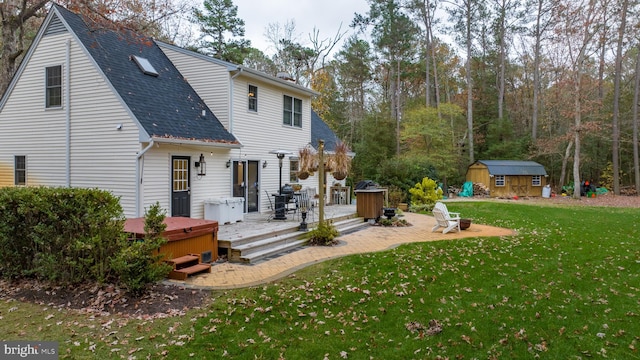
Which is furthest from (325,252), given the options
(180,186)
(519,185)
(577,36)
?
(519,185)

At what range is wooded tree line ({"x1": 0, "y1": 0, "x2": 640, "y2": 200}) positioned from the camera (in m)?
23.0

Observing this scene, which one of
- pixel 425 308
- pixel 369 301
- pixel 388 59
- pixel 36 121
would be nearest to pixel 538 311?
pixel 425 308

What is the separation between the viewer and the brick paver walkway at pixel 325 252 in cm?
614

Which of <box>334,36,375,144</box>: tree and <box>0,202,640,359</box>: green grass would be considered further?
<box>334,36,375,144</box>: tree

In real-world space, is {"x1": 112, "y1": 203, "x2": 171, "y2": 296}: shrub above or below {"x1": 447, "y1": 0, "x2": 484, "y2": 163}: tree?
below

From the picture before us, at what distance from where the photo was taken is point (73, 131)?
33.5ft

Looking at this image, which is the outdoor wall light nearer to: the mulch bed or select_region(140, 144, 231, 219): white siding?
select_region(140, 144, 231, 219): white siding

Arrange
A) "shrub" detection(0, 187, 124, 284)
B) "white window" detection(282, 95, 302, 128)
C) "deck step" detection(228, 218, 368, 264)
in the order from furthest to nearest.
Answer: "white window" detection(282, 95, 302, 128)
"deck step" detection(228, 218, 368, 264)
"shrub" detection(0, 187, 124, 284)

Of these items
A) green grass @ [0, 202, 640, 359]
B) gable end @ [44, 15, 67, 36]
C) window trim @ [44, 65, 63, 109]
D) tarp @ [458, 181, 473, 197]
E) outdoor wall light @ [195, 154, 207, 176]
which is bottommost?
green grass @ [0, 202, 640, 359]

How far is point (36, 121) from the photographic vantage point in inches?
430

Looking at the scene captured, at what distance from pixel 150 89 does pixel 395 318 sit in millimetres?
9082

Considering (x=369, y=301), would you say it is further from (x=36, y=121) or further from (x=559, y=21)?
(x=559, y=21)

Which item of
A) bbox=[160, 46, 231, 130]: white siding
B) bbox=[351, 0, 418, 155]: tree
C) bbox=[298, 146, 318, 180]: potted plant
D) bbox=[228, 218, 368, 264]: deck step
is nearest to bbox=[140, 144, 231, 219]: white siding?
bbox=[160, 46, 231, 130]: white siding

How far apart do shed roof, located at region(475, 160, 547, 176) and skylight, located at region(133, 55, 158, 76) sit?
68.2ft
